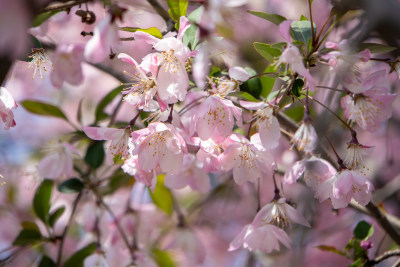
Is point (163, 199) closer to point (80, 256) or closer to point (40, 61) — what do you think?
point (80, 256)

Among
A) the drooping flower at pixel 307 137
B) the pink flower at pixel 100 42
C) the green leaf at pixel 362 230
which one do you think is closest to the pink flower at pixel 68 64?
the pink flower at pixel 100 42

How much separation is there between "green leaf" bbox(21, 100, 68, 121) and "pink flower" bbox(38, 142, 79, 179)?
152 millimetres

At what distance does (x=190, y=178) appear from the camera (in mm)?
1275

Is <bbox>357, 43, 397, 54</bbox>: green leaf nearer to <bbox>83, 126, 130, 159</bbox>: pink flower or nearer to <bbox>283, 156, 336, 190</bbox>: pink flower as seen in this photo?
<bbox>283, 156, 336, 190</bbox>: pink flower

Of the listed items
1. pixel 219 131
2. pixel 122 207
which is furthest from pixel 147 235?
pixel 219 131

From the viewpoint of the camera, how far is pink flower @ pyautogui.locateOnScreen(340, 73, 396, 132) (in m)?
1.05

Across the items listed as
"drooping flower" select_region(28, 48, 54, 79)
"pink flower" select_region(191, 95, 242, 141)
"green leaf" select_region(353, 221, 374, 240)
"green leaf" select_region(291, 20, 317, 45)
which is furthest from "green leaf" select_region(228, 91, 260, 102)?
"green leaf" select_region(353, 221, 374, 240)

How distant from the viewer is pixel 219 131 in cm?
100

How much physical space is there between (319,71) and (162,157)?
2.84ft

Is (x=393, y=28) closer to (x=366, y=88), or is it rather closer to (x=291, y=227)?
(x=366, y=88)

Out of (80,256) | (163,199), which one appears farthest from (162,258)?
(80,256)

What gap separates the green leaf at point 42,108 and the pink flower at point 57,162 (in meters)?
0.15

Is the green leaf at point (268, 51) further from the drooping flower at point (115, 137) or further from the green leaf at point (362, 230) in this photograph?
the green leaf at point (362, 230)

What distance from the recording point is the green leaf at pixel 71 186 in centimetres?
144
